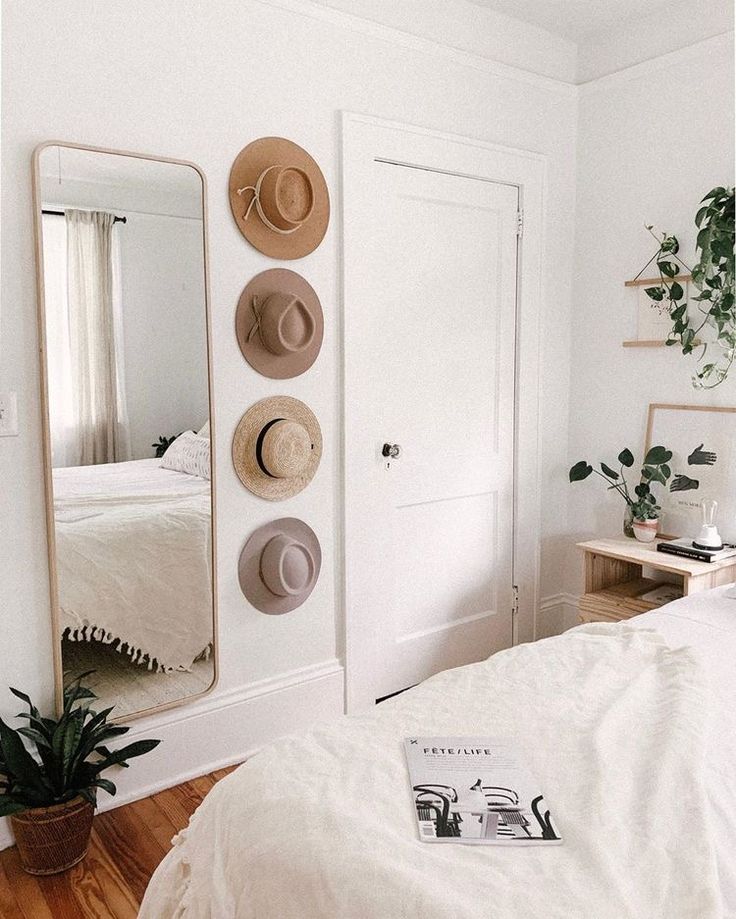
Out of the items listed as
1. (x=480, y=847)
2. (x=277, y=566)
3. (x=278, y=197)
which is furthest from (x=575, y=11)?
(x=480, y=847)

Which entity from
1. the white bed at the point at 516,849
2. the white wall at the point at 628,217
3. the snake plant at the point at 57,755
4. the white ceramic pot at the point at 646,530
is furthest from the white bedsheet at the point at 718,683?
the snake plant at the point at 57,755

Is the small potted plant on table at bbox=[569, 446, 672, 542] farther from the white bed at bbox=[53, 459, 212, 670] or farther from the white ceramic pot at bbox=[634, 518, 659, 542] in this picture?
the white bed at bbox=[53, 459, 212, 670]

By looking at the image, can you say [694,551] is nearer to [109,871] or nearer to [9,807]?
[109,871]

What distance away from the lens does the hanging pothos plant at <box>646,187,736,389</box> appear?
2810mm

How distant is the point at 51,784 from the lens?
2.09 meters

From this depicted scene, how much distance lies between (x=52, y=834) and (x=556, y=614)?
7.62ft

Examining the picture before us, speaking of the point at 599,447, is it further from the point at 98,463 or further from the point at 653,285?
the point at 98,463

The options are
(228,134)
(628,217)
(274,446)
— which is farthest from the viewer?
(628,217)

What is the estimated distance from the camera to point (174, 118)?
91.4 inches

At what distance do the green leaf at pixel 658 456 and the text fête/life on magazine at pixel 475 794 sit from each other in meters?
1.88

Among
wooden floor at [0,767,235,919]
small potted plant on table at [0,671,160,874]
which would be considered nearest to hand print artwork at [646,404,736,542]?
wooden floor at [0,767,235,919]

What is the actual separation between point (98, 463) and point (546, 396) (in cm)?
199

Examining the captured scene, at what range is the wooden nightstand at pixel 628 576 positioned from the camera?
2.78m

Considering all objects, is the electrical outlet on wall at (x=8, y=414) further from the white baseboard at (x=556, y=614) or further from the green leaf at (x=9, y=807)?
the white baseboard at (x=556, y=614)
